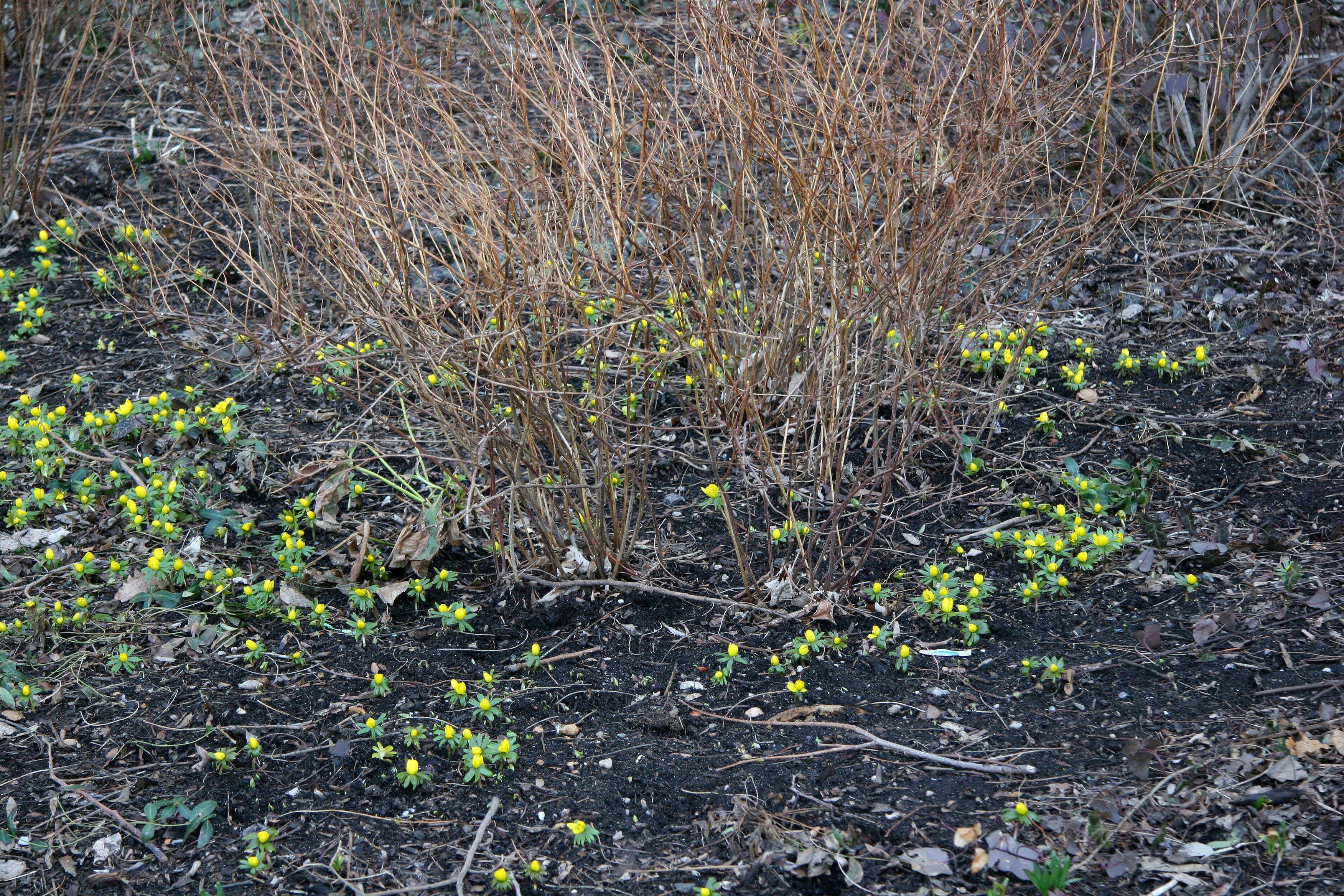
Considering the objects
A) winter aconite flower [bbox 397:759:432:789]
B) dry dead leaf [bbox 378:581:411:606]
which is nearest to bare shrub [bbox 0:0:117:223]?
dry dead leaf [bbox 378:581:411:606]

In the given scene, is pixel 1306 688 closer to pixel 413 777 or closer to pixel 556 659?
pixel 556 659

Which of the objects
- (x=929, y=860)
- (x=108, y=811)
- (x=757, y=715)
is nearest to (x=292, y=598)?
(x=108, y=811)

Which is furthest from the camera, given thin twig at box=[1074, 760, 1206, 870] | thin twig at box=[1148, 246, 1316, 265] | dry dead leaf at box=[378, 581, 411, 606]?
thin twig at box=[1148, 246, 1316, 265]

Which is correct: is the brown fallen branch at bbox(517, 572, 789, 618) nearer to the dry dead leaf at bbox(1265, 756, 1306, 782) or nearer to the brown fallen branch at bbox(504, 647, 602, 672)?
the brown fallen branch at bbox(504, 647, 602, 672)

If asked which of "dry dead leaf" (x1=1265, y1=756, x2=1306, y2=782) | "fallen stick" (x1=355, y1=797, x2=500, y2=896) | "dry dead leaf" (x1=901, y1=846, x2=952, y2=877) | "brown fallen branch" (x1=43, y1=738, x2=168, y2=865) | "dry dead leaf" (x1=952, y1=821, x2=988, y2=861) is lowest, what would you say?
"brown fallen branch" (x1=43, y1=738, x2=168, y2=865)

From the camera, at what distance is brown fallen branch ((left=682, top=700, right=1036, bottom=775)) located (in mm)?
2584

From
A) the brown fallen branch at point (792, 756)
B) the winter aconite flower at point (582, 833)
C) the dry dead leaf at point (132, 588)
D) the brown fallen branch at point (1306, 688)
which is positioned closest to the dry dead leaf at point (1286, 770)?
the brown fallen branch at point (1306, 688)

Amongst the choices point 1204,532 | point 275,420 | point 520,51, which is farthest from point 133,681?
point 1204,532

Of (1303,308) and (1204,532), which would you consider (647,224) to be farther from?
(1303,308)

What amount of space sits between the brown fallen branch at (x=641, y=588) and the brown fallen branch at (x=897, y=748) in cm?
35

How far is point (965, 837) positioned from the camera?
2395mm

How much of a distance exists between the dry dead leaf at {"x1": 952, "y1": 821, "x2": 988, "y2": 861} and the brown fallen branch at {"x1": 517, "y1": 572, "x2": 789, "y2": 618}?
0.87m

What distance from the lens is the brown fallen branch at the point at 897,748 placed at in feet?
8.48

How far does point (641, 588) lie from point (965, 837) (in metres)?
1.14
